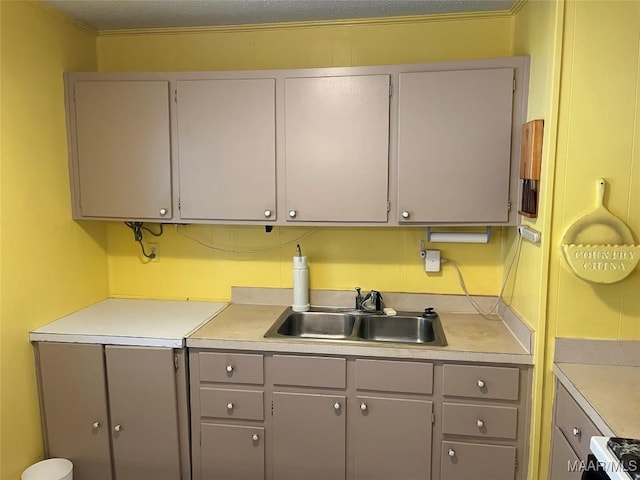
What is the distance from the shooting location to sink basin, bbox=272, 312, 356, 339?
8.25 feet

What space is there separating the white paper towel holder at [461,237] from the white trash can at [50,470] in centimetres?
207

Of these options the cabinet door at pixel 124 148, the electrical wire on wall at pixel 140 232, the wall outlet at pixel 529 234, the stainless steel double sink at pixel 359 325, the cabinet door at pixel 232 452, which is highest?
the cabinet door at pixel 124 148

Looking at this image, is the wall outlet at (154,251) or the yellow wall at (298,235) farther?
the wall outlet at (154,251)

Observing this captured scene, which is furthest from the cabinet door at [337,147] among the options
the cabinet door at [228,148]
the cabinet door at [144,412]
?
the cabinet door at [144,412]

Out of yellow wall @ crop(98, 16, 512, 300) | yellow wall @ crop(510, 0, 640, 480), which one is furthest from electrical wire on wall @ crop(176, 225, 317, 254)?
yellow wall @ crop(510, 0, 640, 480)

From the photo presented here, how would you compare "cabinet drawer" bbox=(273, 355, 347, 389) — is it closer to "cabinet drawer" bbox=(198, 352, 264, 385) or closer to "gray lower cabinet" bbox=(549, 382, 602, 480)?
"cabinet drawer" bbox=(198, 352, 264, 385)

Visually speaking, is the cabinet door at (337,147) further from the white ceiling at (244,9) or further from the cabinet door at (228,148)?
the white ceiling at (244,9)

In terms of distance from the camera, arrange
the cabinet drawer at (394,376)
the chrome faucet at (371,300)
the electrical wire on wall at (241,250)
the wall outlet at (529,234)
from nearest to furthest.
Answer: the wall outlet at (529,234) → the cabinet drawer at (394,376) → the chrome faucet at (371,300) → the electrical wire on wall at (241,250)

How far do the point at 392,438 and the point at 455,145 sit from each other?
4.36 feet

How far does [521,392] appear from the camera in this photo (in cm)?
196

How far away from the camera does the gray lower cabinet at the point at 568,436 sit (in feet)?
5.26

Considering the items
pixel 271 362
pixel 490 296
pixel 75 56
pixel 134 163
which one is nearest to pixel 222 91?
pixel 134 163

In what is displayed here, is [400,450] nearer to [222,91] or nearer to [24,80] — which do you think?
[222,91]

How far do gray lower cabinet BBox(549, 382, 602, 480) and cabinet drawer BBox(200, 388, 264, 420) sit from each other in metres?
1.23
